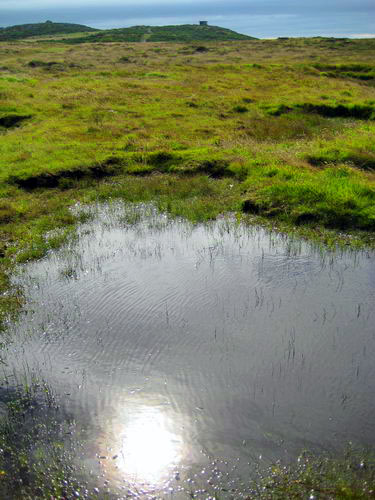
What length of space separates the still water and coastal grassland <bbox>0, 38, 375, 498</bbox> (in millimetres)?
747

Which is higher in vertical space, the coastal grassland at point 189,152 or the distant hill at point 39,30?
the distant hill at point 39,30

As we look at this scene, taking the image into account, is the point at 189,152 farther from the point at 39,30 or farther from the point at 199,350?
the point at 39,30

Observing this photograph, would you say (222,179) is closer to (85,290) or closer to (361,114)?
(85,290)

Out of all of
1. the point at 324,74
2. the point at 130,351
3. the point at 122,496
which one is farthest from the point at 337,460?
the point at 324,74

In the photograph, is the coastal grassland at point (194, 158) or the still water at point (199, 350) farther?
the coastal grassland at point (194, 158)

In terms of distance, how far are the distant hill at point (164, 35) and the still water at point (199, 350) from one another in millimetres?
97650

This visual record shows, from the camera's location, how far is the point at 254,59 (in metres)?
62.1

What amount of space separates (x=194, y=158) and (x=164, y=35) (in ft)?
355

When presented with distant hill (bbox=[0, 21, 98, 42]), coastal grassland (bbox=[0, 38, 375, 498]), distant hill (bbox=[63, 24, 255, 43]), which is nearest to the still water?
coastal grassland (bbox=[0, 38, 375, 498])

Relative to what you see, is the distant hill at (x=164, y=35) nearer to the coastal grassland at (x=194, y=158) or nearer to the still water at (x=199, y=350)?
the coastal grassland at (x=194, y=158)

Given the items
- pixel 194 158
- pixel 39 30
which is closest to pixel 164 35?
pixel 39 30

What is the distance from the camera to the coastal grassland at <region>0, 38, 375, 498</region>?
1303 cm

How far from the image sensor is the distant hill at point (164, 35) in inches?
4031

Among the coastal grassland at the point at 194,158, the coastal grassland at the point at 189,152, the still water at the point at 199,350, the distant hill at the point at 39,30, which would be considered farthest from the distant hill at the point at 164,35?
the still water at the point at 199,350
